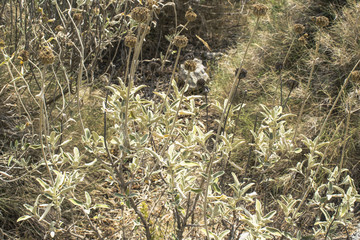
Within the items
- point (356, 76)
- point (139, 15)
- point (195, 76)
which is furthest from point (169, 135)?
point (195, 76)

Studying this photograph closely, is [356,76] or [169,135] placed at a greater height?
[356,76]

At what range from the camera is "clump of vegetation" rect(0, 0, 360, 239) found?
158 centimetres

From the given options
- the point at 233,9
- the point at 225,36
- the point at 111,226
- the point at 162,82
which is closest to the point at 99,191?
the point at 111,226

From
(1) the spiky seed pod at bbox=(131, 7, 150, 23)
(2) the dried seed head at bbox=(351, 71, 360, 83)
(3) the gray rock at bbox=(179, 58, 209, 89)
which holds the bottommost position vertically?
(3) the gray rock at bbox=(179, 58, 209, 89)

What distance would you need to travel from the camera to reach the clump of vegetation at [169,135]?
1.58 metres

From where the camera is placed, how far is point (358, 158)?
262 centimetres

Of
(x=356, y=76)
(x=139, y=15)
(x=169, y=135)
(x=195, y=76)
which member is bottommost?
(x=195, y=76)

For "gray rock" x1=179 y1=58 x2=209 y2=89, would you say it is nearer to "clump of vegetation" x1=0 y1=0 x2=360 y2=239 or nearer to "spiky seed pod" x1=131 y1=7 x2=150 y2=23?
"clump of vegetation" x1=0 y1=0 x2=360 y2=239

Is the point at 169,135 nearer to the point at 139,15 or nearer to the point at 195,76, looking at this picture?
the point at 139,15

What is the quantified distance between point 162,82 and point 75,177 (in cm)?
245

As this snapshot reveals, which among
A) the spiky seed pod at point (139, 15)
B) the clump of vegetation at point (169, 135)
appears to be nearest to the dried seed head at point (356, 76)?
the clump of vegetation at point (169, 135)

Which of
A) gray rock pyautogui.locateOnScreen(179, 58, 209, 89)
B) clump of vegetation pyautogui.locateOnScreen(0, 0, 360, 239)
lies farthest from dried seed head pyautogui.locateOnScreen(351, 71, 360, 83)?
gray rock pyautogui.locateOnScreen(179, 58, 209, 89)

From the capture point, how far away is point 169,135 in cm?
158

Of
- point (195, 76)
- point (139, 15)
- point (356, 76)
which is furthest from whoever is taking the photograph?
point (195, 76)
